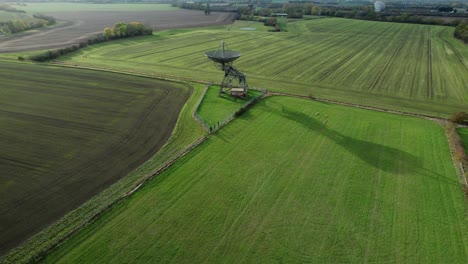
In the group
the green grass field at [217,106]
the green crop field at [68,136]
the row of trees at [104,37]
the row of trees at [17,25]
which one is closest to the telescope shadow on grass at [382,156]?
the green grass field at [217,106]

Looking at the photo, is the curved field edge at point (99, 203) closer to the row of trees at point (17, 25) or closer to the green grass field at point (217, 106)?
the green grass field at point (217, 106)

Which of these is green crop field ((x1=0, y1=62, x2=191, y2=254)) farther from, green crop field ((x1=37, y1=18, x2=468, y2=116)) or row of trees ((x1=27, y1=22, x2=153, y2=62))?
row of trees ((x1=27, y1=22, x2=153, y2=62))

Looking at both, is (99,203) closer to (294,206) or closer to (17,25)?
(294,206)

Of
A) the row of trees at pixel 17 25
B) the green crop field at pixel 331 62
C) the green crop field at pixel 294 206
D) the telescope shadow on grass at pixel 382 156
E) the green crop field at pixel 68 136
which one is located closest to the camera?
the green crop field at pixel 294 206

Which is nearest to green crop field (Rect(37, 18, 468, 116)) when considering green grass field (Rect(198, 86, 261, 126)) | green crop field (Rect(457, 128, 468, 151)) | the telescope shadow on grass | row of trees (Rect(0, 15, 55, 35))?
green crop field (Rect(457, 128, 468, 151))

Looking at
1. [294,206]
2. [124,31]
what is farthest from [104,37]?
[294,206]
